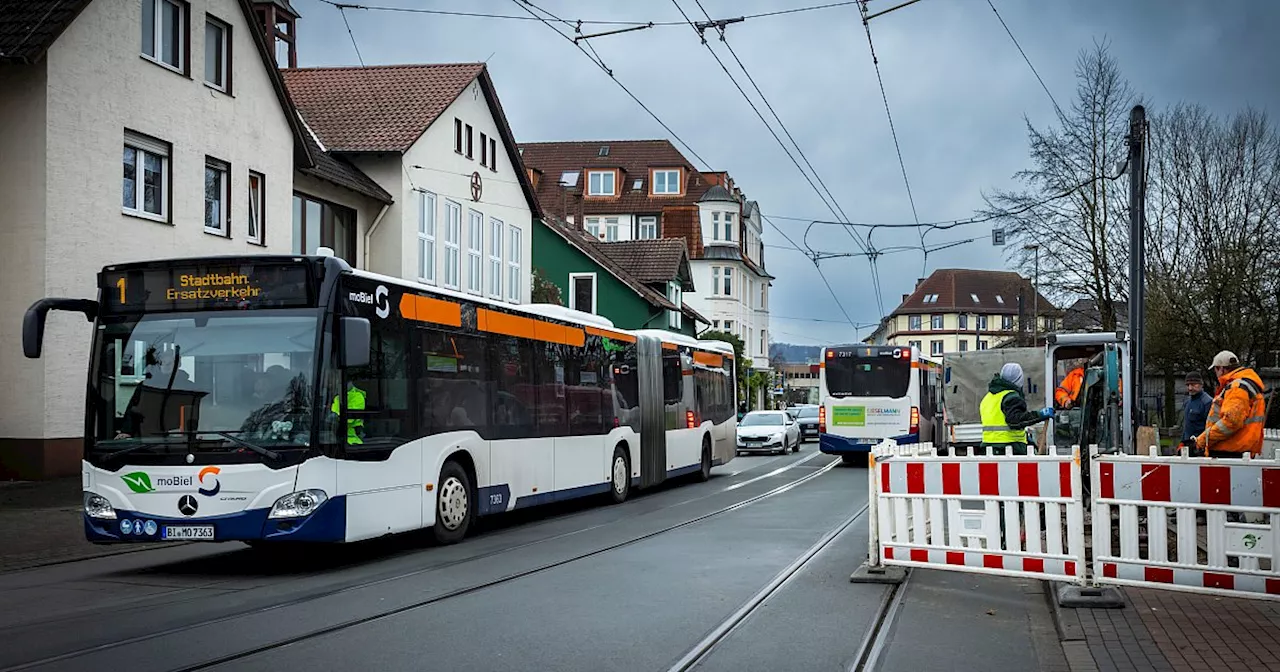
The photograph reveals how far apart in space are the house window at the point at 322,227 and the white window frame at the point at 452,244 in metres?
3.49

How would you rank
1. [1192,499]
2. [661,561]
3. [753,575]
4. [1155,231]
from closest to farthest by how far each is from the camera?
[1192,499]
[753,575]
[661,561]
[1155,231]

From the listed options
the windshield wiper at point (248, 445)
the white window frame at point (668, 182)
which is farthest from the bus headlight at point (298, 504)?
the white window frame at point (668, 182)

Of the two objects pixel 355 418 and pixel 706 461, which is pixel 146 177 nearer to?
pixel 355 418

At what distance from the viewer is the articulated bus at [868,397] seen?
31891 millimetres

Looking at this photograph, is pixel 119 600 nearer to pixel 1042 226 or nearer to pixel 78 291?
pixel 78 291

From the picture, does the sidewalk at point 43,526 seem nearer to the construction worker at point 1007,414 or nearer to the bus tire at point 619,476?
the bus tire at point 619,476

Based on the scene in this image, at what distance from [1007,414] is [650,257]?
4759 cm

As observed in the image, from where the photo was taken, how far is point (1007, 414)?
41.9 feet

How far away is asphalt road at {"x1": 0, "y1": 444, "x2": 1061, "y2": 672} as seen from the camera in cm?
734

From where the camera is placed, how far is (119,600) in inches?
394

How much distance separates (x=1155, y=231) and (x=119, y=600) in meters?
34.2

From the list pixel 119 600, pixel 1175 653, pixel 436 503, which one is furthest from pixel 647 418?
pixel 1175 653

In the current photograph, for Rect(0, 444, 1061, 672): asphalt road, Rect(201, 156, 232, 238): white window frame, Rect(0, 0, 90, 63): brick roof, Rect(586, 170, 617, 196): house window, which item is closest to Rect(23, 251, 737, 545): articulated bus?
Rect(0, 444, 1061, 672): asphalt road

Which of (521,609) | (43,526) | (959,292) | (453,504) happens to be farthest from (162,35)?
(959,292)
